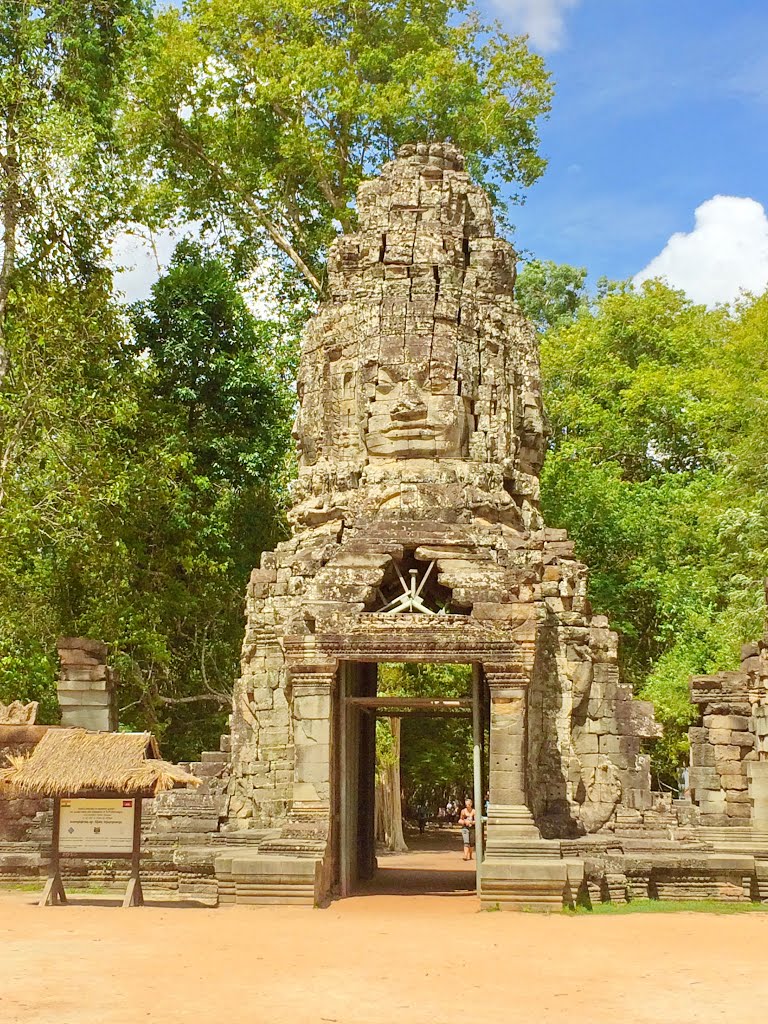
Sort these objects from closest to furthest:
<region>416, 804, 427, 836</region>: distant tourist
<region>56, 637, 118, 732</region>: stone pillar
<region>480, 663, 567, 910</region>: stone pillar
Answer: <region>480, 663, 567, 910</region>: stone pillar → <region>56, 637, 118, 732</region>: stone pillar → <region>416, 804, 427, 836</region>: distant tourist

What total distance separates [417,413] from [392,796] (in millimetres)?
14361

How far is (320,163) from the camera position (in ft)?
96.1

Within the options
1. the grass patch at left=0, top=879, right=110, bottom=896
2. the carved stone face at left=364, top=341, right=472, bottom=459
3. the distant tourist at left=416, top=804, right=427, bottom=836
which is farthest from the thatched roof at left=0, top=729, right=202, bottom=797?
the distant tourist at left=416, top=804, right=427, bottom=836

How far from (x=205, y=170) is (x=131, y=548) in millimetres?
10150

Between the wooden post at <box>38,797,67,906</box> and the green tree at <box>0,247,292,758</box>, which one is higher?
the green tree at <box>0,247,292,758</box>

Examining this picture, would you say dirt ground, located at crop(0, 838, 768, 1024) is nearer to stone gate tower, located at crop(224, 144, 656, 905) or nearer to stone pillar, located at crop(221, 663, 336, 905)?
stone pillar, located at crop(221, 663, 336, 905)

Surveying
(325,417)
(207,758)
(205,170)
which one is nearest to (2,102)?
(205,170)

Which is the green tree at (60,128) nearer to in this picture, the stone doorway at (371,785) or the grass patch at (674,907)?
the stone doorway at (371,785)

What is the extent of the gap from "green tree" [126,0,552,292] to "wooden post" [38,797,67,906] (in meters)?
18.2

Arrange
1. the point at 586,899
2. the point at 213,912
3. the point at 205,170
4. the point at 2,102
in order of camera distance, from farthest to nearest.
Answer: the point at 205,170, the point at 2,102, the point at 586,899, the point at 213,912

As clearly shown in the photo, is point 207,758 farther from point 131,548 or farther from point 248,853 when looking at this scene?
point 131,548

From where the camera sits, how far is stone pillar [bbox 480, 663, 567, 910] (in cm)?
1319

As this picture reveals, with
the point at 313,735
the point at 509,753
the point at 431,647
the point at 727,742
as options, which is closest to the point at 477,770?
the point at 509,753

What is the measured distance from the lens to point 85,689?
1831cm
